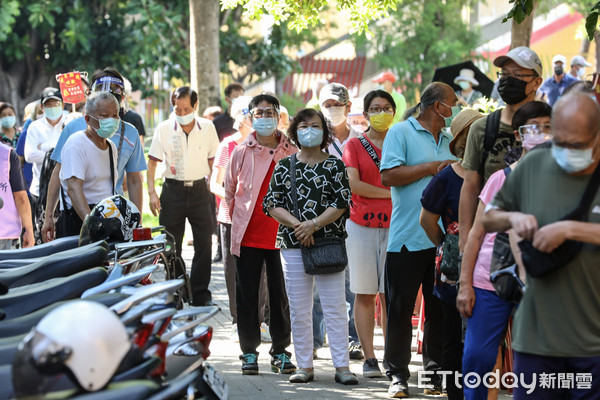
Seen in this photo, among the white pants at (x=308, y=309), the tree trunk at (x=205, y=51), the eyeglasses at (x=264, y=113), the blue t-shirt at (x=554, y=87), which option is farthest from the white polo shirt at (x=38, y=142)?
the blue t-shirt at (x=554, y=87)

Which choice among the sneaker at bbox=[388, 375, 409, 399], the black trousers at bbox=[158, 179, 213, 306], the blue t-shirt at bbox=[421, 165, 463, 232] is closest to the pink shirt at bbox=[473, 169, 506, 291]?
the blue t-shirt at bbox=[421, 165, 463, 232]

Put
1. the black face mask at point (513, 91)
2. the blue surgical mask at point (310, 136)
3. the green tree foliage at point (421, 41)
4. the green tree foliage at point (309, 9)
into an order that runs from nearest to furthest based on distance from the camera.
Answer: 1. the black face mask at point (513, 91)
2. the blue surgical mask at point (310, 136)
3. the green tree foliage at point (309, 9)
4. the green tree foliage at point (421, 41)

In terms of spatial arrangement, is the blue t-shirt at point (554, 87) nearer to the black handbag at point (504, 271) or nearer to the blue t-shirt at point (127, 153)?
the blue t-shirt at point (127, 153)

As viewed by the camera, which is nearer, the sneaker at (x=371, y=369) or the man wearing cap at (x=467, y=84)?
the sneaker at (x=371, y=369)

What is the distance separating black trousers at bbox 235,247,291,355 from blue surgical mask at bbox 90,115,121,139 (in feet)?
4.76

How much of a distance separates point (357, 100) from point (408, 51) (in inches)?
849

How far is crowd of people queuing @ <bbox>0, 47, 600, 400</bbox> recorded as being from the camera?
518 centimetres

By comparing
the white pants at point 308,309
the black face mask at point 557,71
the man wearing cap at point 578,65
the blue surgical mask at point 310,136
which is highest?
the man wearing cap at point 578,65

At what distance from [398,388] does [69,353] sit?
449 cm

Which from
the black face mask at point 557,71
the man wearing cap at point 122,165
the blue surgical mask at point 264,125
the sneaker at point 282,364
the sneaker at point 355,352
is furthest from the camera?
the black face mask at point 557,71

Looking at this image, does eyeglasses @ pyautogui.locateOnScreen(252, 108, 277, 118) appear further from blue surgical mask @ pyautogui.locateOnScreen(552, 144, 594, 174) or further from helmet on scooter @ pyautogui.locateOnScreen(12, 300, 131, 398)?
helmet on scooter @ pyautogui.locateOnScreen(12, 300, 131, 398)

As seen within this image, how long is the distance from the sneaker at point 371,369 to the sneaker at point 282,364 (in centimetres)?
61

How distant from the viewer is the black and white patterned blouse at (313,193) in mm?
8758

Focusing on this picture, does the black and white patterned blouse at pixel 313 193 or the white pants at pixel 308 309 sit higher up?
the black and white patterned blouse at pixel 313 193
